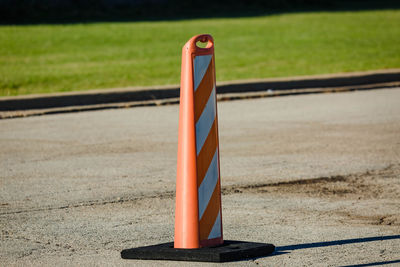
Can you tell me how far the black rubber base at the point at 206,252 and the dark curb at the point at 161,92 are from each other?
6.85 meters

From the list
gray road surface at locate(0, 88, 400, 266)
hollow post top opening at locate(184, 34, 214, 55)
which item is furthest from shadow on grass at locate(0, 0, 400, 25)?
hollow post top opening at locate(184, 34, 214, 55)

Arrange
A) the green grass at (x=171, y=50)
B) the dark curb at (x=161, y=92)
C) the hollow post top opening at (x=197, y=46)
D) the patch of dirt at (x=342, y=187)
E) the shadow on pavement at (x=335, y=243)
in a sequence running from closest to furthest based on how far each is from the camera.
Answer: the hollow post top opening at (x=197, y=46)
the shadow on pavement at (x=335, y=243)
the patch of dirt at (x=342, y=187)
the dark curb at (x=161, y=92)
the green grass at (x=171, y=50)

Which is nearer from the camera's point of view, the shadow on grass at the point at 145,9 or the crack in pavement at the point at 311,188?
the crack in pavement at the point at 311,188

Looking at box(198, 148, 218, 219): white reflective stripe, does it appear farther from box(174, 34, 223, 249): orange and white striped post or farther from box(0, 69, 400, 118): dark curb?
box(0, 69, 400, 118): dark curb

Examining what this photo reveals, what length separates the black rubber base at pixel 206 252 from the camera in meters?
4.33

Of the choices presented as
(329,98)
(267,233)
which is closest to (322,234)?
(267,233)

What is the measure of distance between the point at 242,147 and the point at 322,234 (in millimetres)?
3262

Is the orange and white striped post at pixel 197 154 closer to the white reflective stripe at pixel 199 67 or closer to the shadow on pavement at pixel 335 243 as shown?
the white reflective stripe at pixel 199 67

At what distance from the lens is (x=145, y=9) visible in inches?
1154

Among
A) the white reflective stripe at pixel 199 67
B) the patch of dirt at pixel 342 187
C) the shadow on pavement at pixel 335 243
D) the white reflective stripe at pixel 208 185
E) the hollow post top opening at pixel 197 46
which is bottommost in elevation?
the patch of dirt at pixel 342 187

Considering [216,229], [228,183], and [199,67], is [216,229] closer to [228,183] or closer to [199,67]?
[199,67]

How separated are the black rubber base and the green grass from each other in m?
9.09

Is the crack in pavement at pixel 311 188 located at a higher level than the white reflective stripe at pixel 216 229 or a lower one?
lower

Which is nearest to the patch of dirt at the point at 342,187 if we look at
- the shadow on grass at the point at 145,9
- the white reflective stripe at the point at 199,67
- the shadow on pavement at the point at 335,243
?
the shadow on pavement at the point at 335,243
